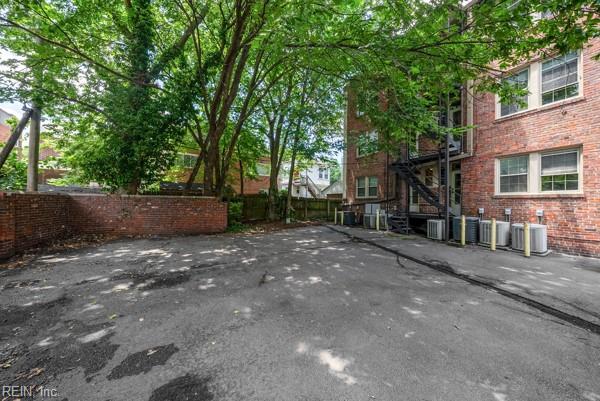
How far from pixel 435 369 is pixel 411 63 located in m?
5.65

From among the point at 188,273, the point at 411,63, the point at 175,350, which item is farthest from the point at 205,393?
the point at 411,63

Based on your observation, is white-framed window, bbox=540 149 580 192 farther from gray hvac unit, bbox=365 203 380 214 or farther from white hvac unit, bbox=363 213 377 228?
gray hvac unit, bbox=365 203 380 214

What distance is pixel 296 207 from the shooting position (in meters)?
16.3

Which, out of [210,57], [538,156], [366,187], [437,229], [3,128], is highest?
[3,128]

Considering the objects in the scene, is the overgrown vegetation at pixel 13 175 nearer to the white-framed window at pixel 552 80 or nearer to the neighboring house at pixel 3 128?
the white-framed window at pixel 552 80

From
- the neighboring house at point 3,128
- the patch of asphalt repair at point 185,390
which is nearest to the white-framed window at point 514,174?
the patch of asphalt repair at point 185,390

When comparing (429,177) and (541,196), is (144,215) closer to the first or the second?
(429,177)

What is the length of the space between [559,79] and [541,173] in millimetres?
2907

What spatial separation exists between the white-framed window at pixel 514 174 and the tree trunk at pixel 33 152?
15.5 m

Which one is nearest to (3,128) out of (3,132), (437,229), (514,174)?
(3,132)

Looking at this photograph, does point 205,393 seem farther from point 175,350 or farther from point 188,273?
point 188,273

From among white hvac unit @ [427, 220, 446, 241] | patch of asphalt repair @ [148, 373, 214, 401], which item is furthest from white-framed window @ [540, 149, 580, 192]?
patch of asphalt repair @ [148, 373, 214, 401]

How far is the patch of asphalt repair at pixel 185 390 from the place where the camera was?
1.74 meters

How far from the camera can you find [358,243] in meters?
8.21
